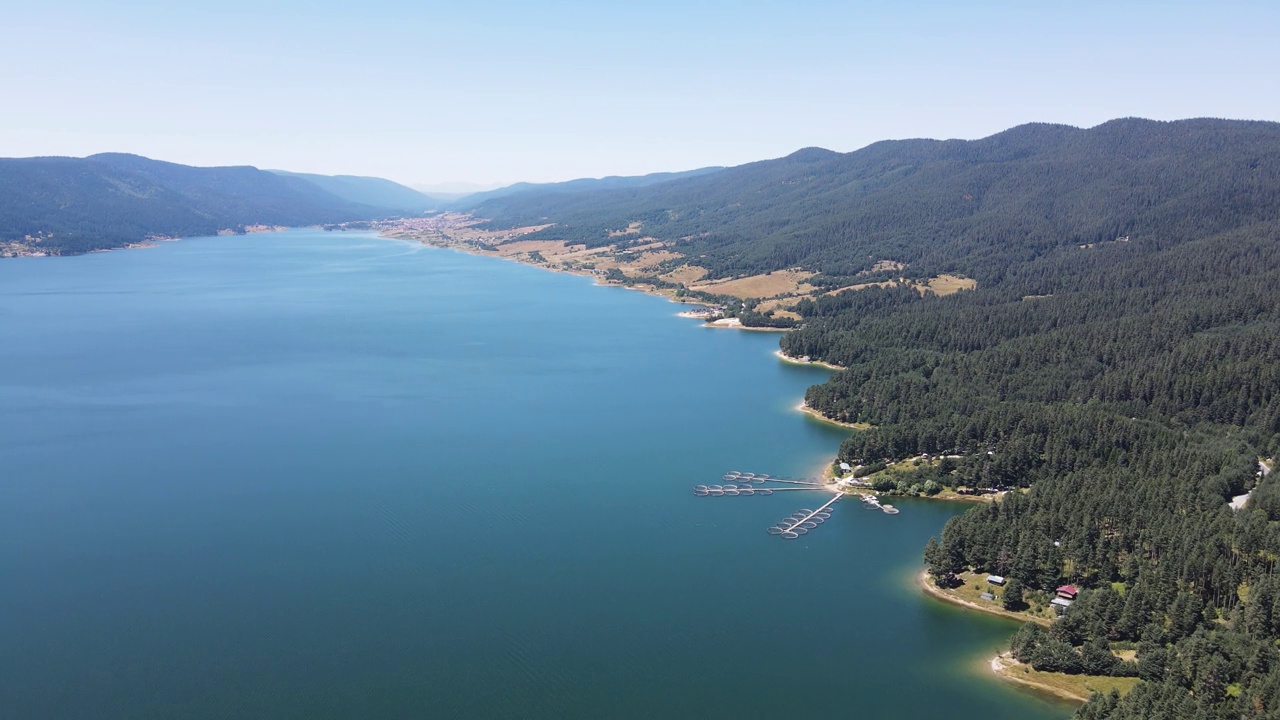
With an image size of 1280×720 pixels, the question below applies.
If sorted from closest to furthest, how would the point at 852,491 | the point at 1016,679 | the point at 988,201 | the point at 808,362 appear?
the point at 1016,679
the point at 852,491
the point at 808,362
the point at 988,201

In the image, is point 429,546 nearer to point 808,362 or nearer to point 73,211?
point 808,362

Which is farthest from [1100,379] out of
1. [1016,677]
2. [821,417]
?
[1016,677]

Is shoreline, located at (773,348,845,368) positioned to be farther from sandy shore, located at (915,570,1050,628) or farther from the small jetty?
sandy shore, located at (915,570,1050,628)

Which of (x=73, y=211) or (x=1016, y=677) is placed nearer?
(x=1016, y=677)

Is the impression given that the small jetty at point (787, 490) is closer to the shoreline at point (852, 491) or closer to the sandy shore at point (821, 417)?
the shoreline at point (852, 491)

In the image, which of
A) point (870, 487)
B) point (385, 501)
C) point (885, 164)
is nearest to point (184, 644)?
point (385, 501)

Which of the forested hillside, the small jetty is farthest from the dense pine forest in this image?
the forested hillside
